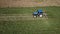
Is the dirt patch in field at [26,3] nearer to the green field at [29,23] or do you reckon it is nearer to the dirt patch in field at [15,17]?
the green field at [29,23]

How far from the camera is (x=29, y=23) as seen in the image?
10.3 m

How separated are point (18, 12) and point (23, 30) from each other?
3.67 metres

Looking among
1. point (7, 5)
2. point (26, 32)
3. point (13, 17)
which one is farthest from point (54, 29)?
point (7, 5)

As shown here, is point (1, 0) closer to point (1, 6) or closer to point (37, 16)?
point (1, 6)

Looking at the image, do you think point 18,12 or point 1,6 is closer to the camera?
point 18,12

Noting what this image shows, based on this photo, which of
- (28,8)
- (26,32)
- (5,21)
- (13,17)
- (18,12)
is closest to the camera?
(26,32)

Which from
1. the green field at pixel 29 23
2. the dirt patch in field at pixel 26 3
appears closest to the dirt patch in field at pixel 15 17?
the green field at pixel 29 23

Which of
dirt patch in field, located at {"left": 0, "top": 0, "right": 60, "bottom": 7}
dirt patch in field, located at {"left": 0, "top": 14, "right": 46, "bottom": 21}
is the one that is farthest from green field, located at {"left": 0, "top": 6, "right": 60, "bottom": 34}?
dirt patch in field, located at {"left": 0, "top": 0, "right": 60, "bottom": 7}

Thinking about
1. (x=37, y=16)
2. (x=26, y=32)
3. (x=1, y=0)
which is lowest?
(x=26, y=32)

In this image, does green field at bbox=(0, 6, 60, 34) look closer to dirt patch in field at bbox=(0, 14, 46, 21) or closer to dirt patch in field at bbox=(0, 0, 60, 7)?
dirt patch in field at bbox=(0, 14, 46, 21)

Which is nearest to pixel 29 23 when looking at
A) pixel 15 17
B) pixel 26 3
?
pixel 15 17

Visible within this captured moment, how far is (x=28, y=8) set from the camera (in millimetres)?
13828

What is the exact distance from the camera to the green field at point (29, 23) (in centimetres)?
925

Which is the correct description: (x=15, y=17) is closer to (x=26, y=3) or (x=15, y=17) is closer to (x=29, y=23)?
(x=29, y=23)
